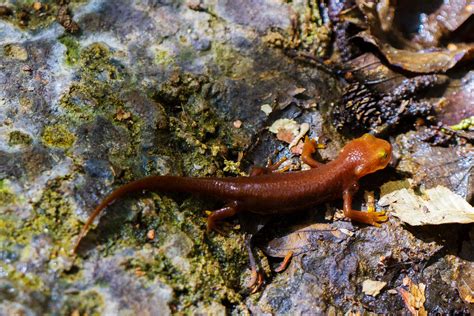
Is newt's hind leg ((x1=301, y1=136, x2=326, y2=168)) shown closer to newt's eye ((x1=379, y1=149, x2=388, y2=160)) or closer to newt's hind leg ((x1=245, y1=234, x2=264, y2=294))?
newt's eye ((x1=379, y1=149, x2=388, y2=160))

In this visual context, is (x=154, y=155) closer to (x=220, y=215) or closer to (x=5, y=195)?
(x=220, y=215)

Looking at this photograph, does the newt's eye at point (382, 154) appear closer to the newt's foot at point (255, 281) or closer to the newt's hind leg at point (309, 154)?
the newt's hind leg at point (309, 154)

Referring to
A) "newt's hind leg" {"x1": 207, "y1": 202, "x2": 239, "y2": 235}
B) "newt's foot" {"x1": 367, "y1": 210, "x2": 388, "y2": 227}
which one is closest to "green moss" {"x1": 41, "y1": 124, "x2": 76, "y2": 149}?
"newt's hind leg" {"x1": 207, "y1": 202, "x2": 239, "y2": 235}

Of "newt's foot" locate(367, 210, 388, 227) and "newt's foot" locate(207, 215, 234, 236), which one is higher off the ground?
"newt's foot" locate(367, 210, 388, 227)

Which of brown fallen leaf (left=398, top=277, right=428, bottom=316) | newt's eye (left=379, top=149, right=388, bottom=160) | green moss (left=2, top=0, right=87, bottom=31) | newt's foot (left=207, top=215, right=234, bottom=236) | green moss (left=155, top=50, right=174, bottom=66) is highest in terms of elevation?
green moss (left=2, top=0, right=87, bottom=31)

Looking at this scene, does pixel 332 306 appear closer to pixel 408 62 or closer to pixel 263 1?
pixel 408 62

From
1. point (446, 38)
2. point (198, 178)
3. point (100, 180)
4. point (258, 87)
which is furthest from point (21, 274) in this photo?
point (446, 38)
